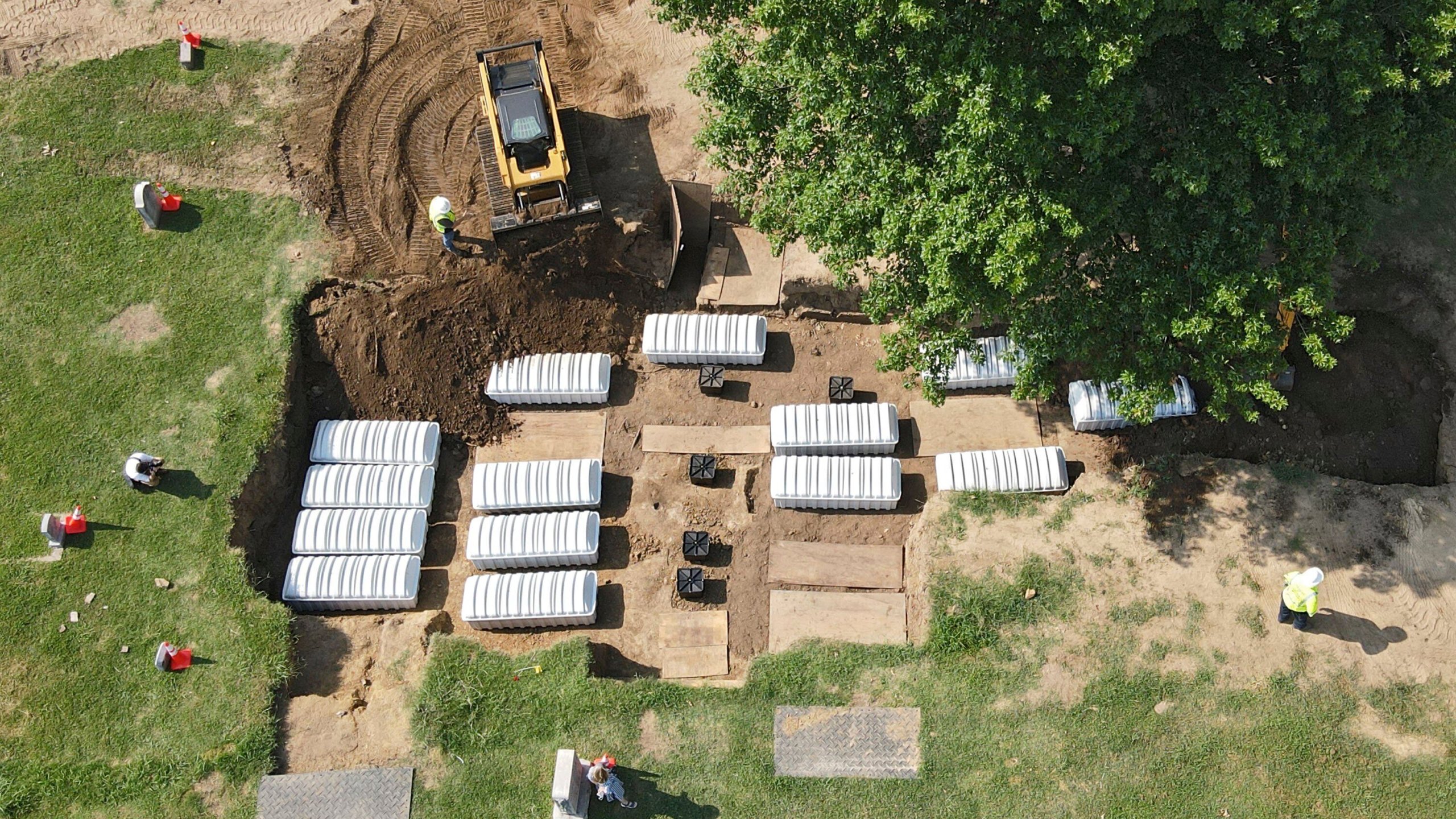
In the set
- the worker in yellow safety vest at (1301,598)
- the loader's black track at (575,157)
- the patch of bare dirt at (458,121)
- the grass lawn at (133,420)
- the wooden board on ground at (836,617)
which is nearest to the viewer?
the worker in yellow safety vest at (1301,598)

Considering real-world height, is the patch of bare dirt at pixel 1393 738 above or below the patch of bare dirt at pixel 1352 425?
below

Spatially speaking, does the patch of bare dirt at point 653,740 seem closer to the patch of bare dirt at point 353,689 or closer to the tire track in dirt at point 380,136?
the patch of bare dirt at point 353,689

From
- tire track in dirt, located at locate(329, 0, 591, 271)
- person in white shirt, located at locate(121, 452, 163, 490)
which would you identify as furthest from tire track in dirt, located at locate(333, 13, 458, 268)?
person in white shirt, located at locate(121, 452, 163, 490)

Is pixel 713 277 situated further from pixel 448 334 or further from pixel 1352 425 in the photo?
pixel 1352 425

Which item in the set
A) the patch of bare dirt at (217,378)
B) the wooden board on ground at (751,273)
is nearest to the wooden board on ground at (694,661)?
the wooden board on ground at (751,273)

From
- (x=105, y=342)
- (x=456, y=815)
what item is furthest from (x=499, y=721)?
(x=105, y=342)

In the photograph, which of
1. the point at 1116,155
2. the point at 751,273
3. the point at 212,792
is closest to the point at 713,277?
the point at 751,273

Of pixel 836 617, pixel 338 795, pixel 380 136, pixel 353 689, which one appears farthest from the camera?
pixel 380 136

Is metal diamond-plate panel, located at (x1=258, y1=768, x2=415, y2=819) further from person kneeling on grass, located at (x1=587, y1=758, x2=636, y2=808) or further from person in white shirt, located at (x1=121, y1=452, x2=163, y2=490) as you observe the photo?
person in white shirt, located at (x1=121, y1=452, x2=163, y2=490)
